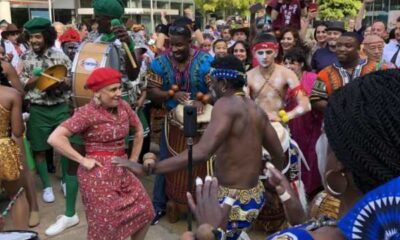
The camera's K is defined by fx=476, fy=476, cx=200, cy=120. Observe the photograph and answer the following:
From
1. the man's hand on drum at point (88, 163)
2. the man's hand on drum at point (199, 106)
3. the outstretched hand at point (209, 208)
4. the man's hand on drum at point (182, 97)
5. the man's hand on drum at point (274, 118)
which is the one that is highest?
the outstretched hand at point (209, 208)

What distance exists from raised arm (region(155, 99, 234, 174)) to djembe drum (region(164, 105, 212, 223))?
1182mm

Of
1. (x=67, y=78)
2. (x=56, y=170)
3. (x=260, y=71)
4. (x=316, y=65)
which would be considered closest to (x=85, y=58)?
(x=67, y=78)

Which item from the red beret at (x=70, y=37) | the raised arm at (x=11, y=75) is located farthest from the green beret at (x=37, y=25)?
the red beret at (x=70, y=37)

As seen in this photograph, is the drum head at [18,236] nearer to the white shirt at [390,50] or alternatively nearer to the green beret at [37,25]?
the green beret at [37,25]

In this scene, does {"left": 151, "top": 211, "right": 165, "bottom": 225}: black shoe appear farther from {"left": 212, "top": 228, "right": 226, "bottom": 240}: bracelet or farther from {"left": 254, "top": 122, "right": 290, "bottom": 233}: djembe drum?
{"left": 212, "top": 228, "right": 226, "bottom": 240}: bracelet

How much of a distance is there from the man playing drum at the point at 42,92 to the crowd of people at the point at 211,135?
0.04 ft

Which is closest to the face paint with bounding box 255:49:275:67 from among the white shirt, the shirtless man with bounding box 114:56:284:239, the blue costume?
the blue costume

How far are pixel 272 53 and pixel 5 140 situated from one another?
7.94ft

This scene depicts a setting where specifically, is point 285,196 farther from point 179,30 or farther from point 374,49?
point 374,49

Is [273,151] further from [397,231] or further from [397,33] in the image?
[397,33]

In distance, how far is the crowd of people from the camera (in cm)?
120

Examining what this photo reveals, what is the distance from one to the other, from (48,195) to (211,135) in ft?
9.38

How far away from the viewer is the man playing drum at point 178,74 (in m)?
4.25

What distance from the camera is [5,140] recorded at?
3795 mm
